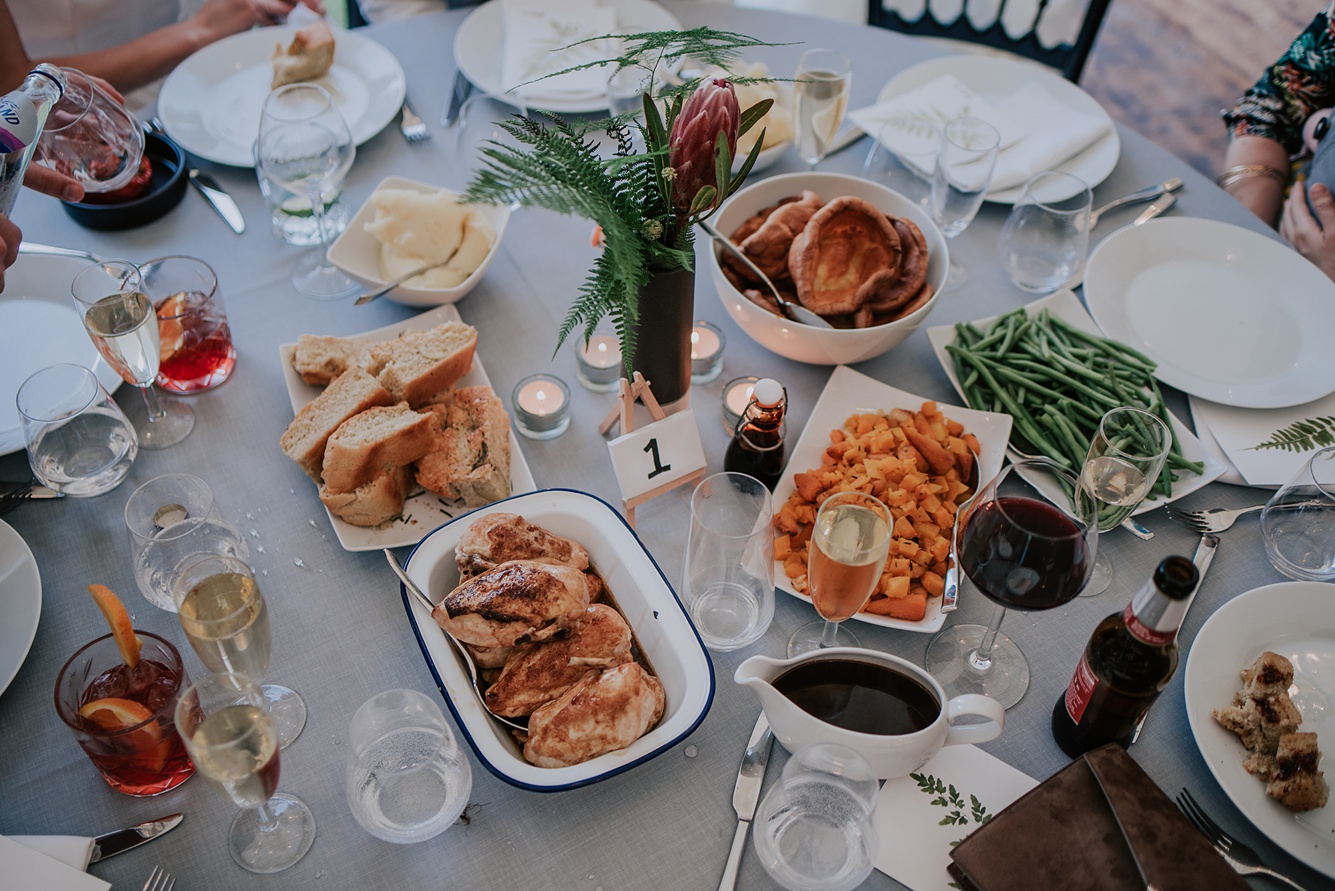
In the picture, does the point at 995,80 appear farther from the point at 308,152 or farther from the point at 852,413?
the point at 308,152

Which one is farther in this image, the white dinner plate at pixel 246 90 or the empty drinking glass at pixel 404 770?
the white dinner plate at pixel 246 90

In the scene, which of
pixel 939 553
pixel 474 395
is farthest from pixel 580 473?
pixel 939 553

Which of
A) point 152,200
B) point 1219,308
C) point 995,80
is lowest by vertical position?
point 152,200

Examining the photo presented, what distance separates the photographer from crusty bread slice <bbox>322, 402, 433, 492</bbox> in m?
1.38

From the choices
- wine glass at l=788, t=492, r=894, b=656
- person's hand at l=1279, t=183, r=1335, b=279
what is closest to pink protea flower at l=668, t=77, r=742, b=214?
wine glass at l=788, t=492, r=894, b=656

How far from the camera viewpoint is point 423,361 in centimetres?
154

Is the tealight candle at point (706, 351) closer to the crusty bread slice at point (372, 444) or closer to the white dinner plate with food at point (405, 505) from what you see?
the white dinner plate with food at point (405, 505)

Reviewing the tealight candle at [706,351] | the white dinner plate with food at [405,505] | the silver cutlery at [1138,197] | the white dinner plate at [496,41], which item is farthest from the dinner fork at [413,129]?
the silver cutlery at [1138,197]

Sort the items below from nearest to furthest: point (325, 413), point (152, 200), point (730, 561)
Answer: point (730, 561) < point (325, 413) < point (152, 200)

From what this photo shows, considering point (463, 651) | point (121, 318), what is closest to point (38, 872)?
point (463, 651)

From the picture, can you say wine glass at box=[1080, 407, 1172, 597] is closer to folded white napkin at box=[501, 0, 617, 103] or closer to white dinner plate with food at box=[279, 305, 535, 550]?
white dinner plate with food at box=[279, 305, 535, 550]

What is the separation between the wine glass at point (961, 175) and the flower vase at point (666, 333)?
62 centimetres

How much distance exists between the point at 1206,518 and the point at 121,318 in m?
1.80

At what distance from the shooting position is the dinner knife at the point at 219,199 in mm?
1946
